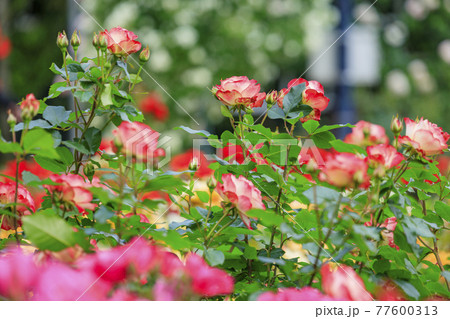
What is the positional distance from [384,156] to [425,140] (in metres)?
0.07

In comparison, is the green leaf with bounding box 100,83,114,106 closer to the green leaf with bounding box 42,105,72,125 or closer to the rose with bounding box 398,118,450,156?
the green leaf with bounding box 42,105,72,125

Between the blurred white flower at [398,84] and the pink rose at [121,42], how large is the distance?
15.2 ft

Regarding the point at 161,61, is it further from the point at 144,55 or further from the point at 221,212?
the point at 221,212

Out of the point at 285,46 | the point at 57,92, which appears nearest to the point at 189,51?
the point at 285,46

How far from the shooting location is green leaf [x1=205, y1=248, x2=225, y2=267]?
0.45 metres

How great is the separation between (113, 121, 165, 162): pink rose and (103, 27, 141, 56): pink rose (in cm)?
13

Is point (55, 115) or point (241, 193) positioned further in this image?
point (55, 115)

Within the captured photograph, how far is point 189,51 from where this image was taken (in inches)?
163

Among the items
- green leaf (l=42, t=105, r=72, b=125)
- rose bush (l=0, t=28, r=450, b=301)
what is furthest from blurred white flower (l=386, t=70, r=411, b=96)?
green leaf (l=42, t=105, r=72, b=125)

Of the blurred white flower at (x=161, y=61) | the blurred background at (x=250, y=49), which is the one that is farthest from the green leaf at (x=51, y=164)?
the blurred white flower at (x=161, y=61)

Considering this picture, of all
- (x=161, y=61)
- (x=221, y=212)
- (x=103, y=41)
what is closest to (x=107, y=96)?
(x=103, y=41)

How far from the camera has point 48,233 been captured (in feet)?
1.32

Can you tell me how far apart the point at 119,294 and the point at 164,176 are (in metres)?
0.17
